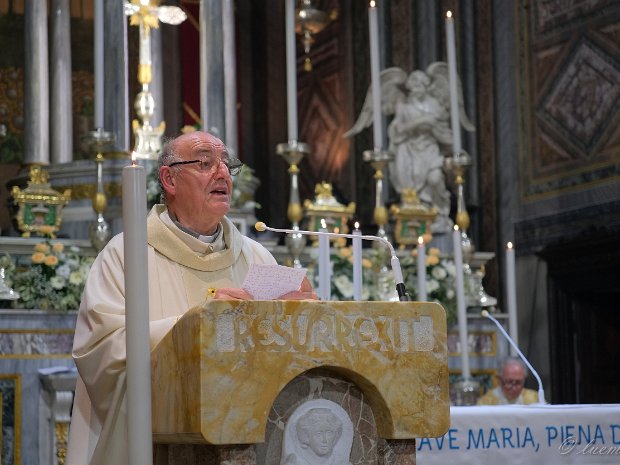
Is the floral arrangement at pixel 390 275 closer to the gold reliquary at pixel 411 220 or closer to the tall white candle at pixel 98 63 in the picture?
the gold reliquary at pixel 411 220

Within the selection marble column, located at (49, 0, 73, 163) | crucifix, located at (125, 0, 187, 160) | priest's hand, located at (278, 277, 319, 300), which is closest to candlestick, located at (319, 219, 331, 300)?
priest's hand, located at (278, 277, 319, 300)

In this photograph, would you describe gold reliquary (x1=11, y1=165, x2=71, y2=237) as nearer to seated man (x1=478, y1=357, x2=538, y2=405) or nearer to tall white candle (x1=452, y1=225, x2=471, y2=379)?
tall white candle (x1=452, y1=225, x2=471, y2=379)

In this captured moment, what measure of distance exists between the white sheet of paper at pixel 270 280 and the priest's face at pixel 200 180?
2.32 feet

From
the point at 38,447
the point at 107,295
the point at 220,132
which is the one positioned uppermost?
the point at 220,132

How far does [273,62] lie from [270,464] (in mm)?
9403

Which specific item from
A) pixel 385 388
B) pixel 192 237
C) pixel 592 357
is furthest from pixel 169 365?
pixel 592 357

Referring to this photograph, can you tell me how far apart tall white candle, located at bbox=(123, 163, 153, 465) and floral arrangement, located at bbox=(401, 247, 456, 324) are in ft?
13.8

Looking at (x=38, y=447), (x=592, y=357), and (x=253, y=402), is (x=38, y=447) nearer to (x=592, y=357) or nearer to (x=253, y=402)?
(x=253, y=402)

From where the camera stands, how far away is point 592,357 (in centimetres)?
898

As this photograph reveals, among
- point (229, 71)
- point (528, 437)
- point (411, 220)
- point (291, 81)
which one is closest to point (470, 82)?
point (229, 71)

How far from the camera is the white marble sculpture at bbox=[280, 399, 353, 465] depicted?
2947mm

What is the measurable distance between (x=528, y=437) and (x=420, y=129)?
14.0 feet

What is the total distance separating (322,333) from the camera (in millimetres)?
2955

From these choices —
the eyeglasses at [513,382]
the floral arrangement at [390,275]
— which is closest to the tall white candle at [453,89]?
the floral arrangement at [390,275]
